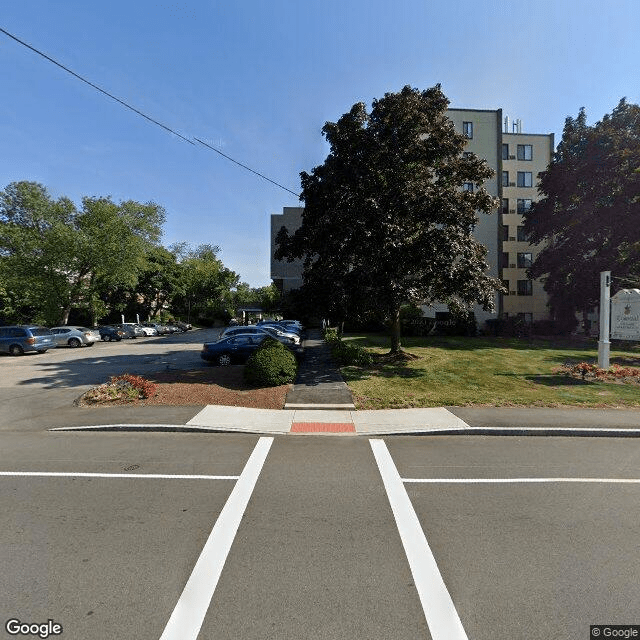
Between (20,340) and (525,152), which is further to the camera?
(525,152)

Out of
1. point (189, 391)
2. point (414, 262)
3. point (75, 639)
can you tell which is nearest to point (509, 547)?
point (75, 639)

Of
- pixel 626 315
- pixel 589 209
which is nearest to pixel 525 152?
pixel 589 209

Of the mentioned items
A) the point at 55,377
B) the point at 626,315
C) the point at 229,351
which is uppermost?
the point at 626,315

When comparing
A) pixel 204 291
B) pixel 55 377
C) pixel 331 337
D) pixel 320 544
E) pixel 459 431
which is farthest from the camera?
pixel 204 291

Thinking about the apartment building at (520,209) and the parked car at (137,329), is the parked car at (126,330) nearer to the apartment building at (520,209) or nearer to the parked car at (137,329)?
the parked car at (137,329)

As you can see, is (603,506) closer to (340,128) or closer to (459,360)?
(459,360)

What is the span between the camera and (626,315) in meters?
13.1

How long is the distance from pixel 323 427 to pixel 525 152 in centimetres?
4078

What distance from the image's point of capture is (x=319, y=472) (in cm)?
552

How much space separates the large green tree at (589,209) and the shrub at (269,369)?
24.5 metres

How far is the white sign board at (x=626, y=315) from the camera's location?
503 inches

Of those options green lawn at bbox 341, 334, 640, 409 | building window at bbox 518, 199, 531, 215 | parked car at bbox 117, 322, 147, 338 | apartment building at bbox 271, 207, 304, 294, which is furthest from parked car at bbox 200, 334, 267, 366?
building window at bbox 518, 199, 531, 215

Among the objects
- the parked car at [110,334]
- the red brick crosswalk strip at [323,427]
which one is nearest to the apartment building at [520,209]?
the red brick crosswalk strip at [323,427]

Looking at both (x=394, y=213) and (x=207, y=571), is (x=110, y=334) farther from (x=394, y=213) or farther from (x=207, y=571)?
(x=207, y=571)
